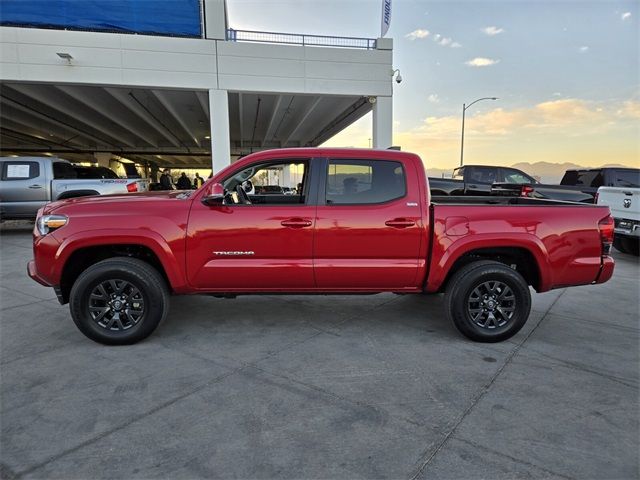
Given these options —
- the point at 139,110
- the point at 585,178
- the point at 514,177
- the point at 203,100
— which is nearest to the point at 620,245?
Result: the point at 585,178

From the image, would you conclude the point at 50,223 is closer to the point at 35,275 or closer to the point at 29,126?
the point at 35,275

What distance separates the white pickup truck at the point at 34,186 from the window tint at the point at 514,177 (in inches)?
440

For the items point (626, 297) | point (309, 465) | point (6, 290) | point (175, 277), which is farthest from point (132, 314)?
point (626, 297)

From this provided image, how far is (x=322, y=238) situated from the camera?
3.84 meters

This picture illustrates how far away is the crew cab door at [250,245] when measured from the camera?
3.77 metres

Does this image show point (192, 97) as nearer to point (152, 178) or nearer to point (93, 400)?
point (93, 400)

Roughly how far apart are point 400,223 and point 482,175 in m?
10.3

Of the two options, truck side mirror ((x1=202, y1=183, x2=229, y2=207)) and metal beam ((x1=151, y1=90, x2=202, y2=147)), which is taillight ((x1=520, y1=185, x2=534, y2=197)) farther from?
metal beam ((x1=151, y1=90, x2=202, y2=147))

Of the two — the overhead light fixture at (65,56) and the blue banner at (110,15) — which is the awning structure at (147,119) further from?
the blue banner at (110,15)

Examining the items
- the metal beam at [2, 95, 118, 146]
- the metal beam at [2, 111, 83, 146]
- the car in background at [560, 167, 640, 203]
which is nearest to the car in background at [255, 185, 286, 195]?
the car in background at [560, 167, 640, 203]

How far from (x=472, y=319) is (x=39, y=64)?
15.5 metres

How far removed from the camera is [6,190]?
10.3m

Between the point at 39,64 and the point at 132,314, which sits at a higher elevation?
the point at 39,64

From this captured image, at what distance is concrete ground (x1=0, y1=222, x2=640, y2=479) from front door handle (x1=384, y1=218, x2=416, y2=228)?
1189 millimetres
